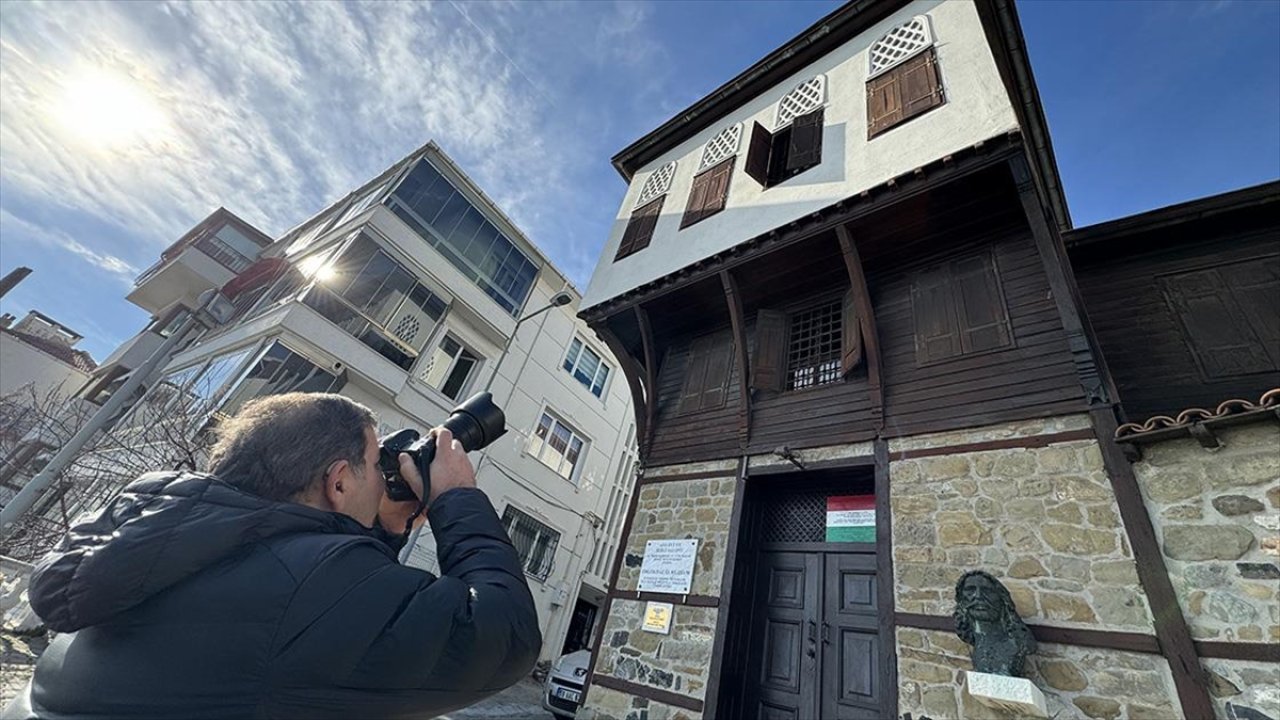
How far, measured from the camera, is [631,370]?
27.3 feet

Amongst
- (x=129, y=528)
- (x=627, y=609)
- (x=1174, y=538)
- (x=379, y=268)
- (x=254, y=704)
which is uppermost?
(x=379, y=268)

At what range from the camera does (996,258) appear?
556 cm

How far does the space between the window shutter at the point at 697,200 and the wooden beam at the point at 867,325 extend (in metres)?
2.82

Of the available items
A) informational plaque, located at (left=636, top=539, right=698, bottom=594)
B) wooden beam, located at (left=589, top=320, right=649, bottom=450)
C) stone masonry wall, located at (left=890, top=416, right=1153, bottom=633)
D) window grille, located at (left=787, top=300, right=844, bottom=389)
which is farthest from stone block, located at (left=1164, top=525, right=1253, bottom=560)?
wooden beam, located at (left=589, top=320, right=649, bottom=450)

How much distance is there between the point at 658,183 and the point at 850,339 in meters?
5.50

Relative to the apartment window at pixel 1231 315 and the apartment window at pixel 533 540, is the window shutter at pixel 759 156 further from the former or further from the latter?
the apartment window at pixel 533 540

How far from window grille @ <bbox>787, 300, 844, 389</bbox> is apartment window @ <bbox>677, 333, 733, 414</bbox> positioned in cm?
102

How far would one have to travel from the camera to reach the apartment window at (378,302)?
11797mm

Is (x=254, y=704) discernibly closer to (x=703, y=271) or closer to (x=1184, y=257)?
(x=703, y=271)

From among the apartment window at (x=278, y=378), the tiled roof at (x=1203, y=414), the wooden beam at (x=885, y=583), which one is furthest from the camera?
the apartment window at (x=278, y=378)

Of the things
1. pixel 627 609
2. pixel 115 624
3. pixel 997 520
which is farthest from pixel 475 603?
pixel 627 609

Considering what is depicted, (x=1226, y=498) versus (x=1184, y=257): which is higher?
(x=1184, y=257)

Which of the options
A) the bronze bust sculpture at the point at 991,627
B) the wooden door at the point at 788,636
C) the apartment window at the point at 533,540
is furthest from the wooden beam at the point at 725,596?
the apartment window at the point at 533,540

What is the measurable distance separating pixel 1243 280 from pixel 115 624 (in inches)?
348
